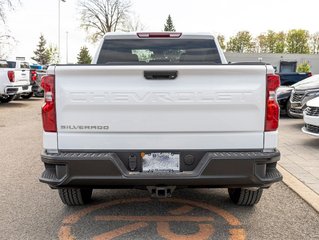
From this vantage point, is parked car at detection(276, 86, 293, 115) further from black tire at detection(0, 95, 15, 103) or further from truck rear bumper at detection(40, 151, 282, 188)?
black tire at detection(0, 95, 15, 103)

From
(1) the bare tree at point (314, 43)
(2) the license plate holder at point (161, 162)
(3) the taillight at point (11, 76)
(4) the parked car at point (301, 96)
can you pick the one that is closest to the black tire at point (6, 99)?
(3) the taillight at point (11, 76)

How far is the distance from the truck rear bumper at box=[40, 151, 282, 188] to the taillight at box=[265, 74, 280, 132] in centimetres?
27

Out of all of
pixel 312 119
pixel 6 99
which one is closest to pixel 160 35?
pixel 312 119

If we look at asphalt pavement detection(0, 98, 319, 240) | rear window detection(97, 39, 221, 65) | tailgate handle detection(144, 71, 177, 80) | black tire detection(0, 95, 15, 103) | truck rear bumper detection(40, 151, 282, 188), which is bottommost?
black tire detection(0, 95, 15, 103)

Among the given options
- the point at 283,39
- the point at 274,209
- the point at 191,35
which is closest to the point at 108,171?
the point at 274,209

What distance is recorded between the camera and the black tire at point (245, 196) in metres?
4.38

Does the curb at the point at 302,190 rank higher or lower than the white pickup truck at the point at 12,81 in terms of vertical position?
lower

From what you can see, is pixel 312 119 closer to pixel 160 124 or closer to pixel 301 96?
pixel 301 96

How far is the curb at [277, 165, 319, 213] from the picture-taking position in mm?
4688

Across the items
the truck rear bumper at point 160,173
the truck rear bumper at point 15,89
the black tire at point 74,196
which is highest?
the truck rear bumper at point 160,173

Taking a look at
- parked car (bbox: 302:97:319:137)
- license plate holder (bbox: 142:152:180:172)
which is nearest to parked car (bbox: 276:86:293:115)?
parked car (bbox: 302:97:319:137)

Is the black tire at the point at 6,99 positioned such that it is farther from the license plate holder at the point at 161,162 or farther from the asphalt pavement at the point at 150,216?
the license plate holder at the point at 161,162

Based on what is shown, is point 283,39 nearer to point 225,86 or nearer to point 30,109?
point 30,109

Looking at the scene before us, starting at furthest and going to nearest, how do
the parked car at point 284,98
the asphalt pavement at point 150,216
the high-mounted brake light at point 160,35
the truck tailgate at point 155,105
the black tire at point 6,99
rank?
1. the black tire at point 6,99
2. the parked car at point 284,98
3. the high-mounted brake light at point 160,35
4. the asphalt pavement at point 150,216
5. the truck tailgate at point 155,105
